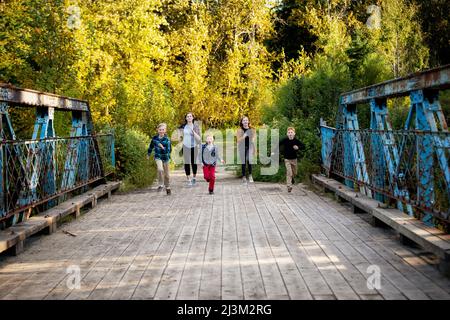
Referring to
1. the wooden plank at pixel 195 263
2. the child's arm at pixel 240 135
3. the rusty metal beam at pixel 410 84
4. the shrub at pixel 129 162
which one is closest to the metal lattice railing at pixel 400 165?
the rusty metal beam at pixel 410 84

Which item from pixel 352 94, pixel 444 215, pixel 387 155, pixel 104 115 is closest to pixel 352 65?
pixel 104 115

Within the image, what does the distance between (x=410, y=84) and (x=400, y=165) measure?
112cm

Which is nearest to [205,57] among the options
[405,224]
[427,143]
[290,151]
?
[290,151]

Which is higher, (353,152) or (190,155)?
(353,152)

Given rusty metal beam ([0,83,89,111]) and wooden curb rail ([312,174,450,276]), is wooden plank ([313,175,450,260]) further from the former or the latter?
rusty metal beam ([0,83,89,111])

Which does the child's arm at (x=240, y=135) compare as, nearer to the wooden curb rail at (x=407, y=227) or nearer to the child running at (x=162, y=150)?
the child running at (x=162, y=150)

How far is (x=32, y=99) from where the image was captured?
8953 millimetres

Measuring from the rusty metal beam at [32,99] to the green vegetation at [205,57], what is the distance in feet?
15.9

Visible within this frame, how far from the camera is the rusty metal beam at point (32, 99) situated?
7.82 meters

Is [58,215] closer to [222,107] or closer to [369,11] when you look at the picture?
[222,107]

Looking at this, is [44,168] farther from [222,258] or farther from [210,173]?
[210,173]

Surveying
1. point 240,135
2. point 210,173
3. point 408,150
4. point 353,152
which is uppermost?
point 240,135

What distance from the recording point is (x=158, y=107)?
76.6ft

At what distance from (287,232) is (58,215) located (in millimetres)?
3534
